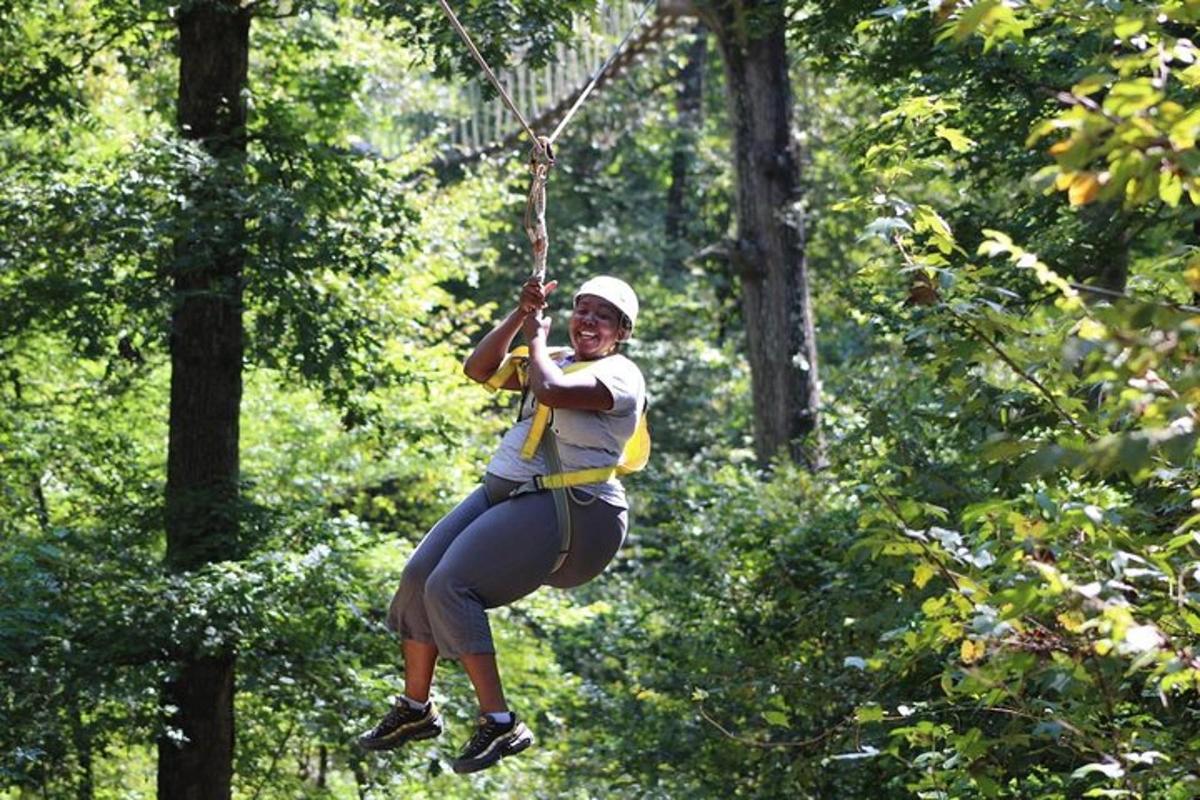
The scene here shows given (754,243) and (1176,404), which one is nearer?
(1176,404)

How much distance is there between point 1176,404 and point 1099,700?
6.15ft

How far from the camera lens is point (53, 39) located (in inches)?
472

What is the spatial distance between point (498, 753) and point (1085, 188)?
2.66 metres

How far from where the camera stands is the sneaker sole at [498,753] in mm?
5773

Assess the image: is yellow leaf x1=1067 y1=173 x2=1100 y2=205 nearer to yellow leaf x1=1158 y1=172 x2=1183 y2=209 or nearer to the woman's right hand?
yellow leaf x1=1158 y1=172 x2=1183 y2=209

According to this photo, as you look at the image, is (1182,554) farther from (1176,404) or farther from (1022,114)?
(1022,114)

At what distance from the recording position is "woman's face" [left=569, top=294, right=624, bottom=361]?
19.2 ft

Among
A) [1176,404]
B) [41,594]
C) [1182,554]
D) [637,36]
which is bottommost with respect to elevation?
[41,594]

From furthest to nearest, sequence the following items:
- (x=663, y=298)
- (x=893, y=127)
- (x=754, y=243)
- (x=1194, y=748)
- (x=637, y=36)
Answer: (x=663, y=298) < (x=637, y=36) < (x=754, y=243) < (x=893, y=127) < (x=1194, y=748)

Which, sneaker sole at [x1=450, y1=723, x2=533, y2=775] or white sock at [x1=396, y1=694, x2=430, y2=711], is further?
white sock at [x1=396, y1=694, x2=430, y2=711]

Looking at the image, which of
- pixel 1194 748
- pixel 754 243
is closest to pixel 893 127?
pixel 1194 748

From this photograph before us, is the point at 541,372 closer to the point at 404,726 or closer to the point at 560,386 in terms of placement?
the point at 560,386

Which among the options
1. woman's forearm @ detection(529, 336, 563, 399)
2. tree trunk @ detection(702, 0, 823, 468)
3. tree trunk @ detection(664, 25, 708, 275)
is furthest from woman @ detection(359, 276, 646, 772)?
tree trunk @ detection(664, 25, 708, 275)

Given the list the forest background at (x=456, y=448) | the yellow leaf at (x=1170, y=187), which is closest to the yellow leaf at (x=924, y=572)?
the forest background at (x=456, y=448)
